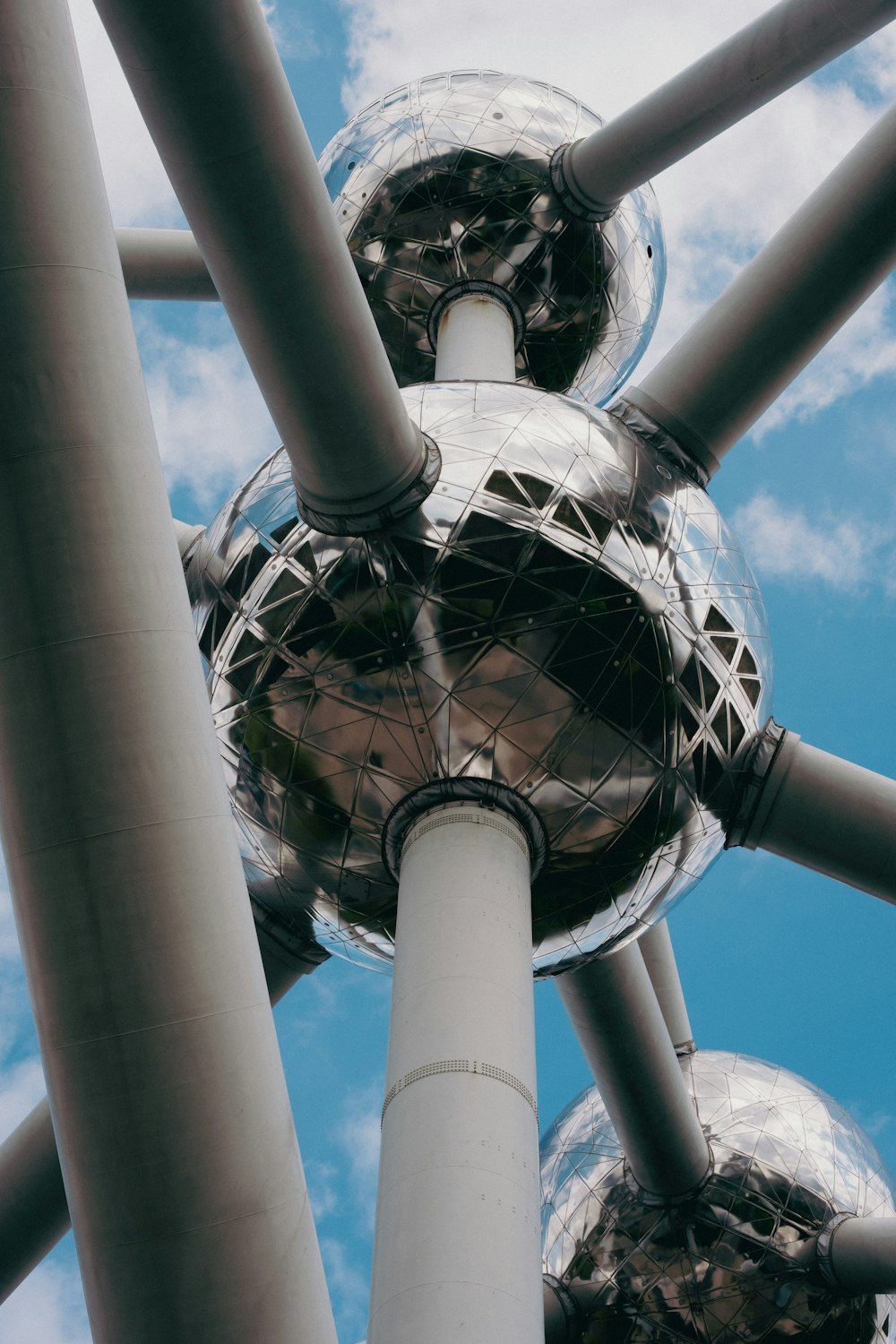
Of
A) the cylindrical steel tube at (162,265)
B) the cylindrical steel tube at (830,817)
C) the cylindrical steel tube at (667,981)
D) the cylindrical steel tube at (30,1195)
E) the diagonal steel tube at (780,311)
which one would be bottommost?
the cylindrical steel tube at (30,1195)

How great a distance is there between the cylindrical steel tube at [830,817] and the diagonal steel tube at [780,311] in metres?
1.82

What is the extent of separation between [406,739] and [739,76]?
4.93 m

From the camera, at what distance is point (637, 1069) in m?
9.72

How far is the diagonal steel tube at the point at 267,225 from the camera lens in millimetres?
5082

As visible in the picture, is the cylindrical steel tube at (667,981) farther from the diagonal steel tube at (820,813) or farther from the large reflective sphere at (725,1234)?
the diagonal steel tube at (820,813)

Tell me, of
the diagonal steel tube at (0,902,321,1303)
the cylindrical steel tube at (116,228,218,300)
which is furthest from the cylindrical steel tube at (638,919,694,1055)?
the cylindrical steel tube at (116,228,218,300)

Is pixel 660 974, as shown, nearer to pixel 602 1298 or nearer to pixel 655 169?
pixel 602 1298

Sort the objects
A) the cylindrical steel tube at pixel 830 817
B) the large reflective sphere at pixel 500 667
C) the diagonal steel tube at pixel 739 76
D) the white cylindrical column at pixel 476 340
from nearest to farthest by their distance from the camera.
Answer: the large reflective sphere at pixel 500 667 → the cylindrical steel tube at pixel 830 817 → the diagonal steel tube at pixel 739 76 → the white cylindrical column at pixel 476 340

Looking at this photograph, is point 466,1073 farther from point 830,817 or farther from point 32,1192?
point 32,1192

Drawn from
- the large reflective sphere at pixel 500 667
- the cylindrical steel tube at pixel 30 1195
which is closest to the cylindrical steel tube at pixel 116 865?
the large reflective sphere at pixel 500 667

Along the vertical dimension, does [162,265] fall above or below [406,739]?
above

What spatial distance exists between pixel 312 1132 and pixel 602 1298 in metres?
27.3

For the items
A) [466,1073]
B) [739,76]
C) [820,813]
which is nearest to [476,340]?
[739,76]

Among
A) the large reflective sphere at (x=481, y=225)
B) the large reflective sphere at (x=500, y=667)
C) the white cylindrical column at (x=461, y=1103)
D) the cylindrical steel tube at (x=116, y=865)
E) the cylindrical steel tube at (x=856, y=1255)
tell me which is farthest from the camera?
the large reflective sphere at (x=481, y=225)
